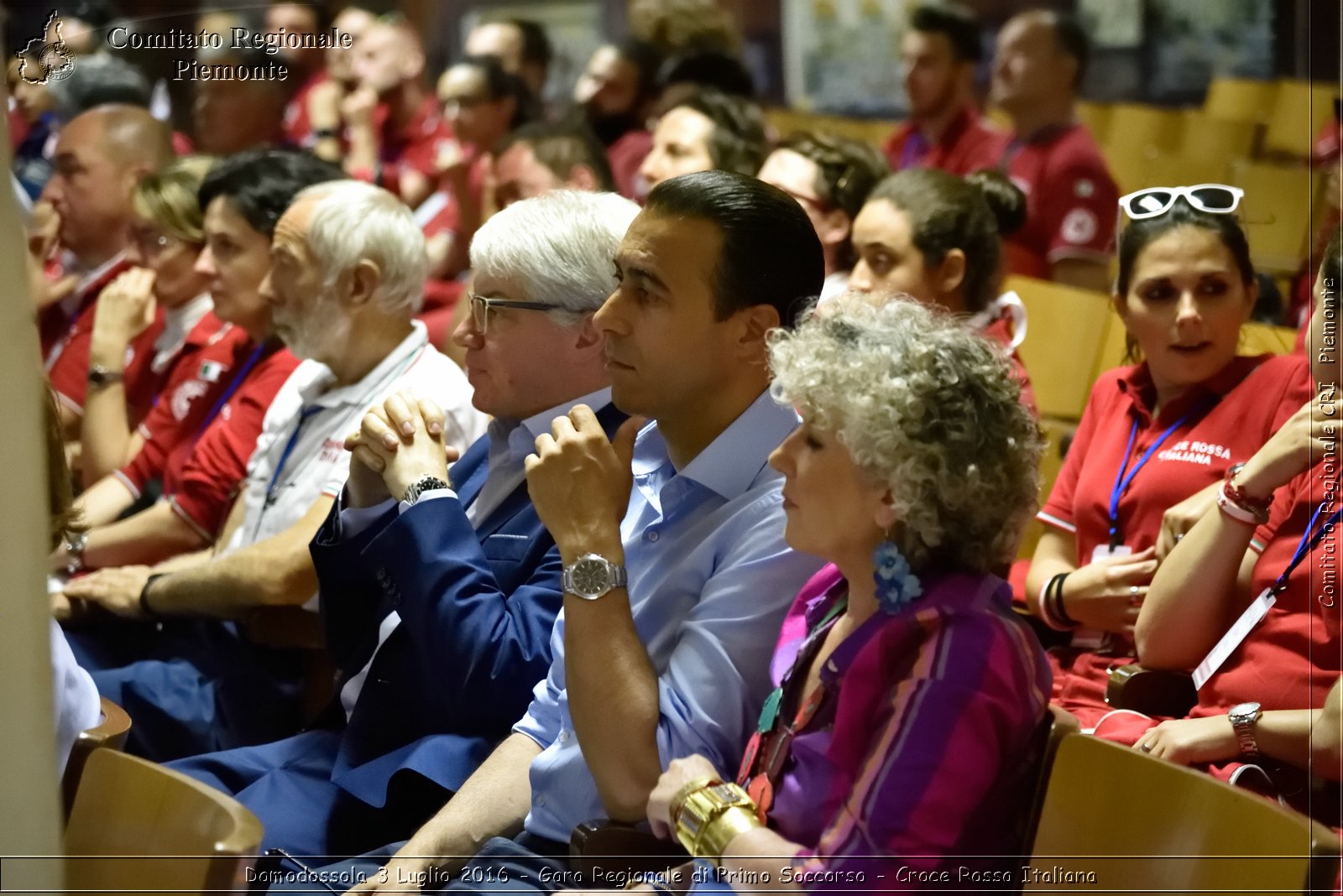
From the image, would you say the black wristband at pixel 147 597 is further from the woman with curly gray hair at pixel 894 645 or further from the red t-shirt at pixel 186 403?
the woman with curly gray hair at pixel 894 645

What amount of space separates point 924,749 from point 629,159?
419cm

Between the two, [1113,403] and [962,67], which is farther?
[962,67]

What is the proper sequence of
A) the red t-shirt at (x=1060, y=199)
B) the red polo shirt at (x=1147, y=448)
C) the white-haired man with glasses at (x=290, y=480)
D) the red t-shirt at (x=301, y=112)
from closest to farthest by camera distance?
1. the red polo shirt at (x=1147, y=448)
2. the white-haired man with glasses at (x=290, y=480)
3. the red t-shirt at (x=1060, y=199)
4. the red t-shirt at (x=301, y=112)

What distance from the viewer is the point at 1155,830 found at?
4.39 feet

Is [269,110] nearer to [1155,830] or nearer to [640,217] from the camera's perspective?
[640,217]

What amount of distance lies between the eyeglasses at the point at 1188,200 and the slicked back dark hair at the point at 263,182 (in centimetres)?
182

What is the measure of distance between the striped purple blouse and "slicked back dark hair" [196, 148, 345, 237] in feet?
7.01

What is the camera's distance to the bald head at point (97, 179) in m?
4.16

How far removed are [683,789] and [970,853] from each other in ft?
1.02

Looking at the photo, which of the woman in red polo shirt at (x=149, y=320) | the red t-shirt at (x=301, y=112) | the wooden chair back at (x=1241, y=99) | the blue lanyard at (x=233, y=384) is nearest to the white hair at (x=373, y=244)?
the blue lanyard at (x=233, y=384)

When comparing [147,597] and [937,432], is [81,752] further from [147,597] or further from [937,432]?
[147,597]

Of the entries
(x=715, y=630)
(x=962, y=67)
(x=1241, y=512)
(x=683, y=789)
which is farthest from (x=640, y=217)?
(x=962, y=67)

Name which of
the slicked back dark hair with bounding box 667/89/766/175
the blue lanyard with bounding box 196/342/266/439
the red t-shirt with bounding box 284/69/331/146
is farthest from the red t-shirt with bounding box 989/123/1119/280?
the red t-shirt with bounding box 284/69/331/146

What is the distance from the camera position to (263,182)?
3.16 m
